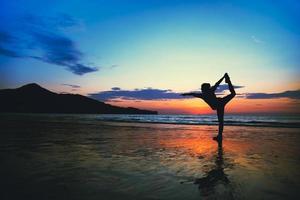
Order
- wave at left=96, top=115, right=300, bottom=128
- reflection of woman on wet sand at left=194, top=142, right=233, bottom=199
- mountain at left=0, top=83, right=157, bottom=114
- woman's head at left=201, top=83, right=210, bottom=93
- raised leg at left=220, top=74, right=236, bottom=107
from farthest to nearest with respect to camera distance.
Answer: mountain at left=0, top=83, right=157, bottom=114
wave at left=96, top=115, right=300, bottom=128
raised leg at left=220, top=74, right=236, bottom=107
woman's head at left=201, top=83, right=210, bottom=93
reflection of woman on wet sand at left=194, top=142, right=233, bottom=199

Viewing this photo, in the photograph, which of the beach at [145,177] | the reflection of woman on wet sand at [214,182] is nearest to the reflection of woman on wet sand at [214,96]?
the beach at [145,177]

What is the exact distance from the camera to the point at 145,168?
23.6ft

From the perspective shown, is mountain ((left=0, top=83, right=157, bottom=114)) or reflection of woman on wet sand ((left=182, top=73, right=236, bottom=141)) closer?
reflection of woman on wet sand ((left=182, top=73, right=236, bottom=141))

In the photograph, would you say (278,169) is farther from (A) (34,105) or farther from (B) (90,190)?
(A) (34,105)

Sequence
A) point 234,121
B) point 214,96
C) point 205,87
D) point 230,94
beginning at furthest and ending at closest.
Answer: point 234,121
point 230,94
point 214,96
point 205,87

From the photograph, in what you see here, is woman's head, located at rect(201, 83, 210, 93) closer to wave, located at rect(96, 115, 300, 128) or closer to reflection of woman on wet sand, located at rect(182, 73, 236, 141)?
reflection of woman on wet sand, located at rect(182, 73, 236, 141)

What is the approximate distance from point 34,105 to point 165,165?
16153cm

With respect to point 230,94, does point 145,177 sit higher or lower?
lower

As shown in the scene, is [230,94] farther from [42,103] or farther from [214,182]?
[42,103]

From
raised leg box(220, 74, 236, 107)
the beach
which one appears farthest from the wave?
the beach

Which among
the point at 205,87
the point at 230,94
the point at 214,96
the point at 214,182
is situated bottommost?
the point at 214,182

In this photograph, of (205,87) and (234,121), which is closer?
(205,87)

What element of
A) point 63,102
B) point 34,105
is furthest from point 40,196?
point 63,102

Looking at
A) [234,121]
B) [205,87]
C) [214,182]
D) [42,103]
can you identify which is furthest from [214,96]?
[42,103]
